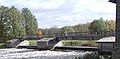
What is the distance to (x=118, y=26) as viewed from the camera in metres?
17.0

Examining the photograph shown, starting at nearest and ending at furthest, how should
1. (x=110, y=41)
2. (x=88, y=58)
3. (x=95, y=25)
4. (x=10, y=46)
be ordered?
(x=88, y=58), (x=110, y=41), (x=10, y=46), (x=95, y=25)

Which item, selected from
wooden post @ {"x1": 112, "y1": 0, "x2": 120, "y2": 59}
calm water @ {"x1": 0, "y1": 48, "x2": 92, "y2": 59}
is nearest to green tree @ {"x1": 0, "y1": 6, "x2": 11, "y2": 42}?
calm water @ {"x1": 0, "y1": 48, "x2": 92, "y2": 59}

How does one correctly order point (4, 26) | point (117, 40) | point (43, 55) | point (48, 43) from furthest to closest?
1. point (4, 26)
2. point (48, 43)
3. point (43, 55)
4. point (117, 40)

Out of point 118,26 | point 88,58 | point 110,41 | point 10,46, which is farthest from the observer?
point 10,46

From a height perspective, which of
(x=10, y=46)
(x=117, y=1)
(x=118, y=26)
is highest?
(x=117, y=1)

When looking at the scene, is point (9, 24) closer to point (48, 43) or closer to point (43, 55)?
point (48, 43)

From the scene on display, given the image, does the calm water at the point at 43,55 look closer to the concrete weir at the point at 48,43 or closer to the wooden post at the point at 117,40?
the concrete weir at the point at 48,43

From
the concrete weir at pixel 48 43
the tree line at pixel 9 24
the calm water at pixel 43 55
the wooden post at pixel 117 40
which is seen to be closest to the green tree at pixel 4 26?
the tree line at pixel 9 24

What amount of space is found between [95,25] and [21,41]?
33.3 meters

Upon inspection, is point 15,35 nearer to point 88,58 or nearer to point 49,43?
point 49,43

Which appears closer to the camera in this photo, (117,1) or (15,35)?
(117,1)

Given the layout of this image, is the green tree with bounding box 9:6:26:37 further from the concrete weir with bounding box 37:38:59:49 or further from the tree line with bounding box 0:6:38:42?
the concrete weir with bounding box 37:38:59:49

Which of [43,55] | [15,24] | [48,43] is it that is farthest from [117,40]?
[15,24]

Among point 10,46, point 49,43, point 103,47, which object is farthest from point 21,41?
point 103,47
